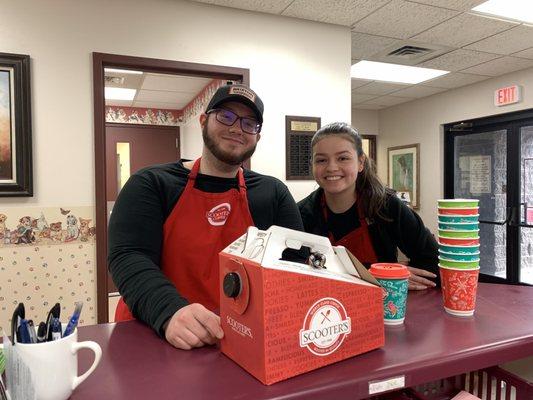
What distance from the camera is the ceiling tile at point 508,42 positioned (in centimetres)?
326

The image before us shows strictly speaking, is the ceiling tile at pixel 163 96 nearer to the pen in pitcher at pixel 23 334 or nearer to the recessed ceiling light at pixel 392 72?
the recessed ceiling light at pixel 392 72

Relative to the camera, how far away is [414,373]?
2.28ft

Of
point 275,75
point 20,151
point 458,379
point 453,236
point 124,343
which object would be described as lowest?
point 458,379

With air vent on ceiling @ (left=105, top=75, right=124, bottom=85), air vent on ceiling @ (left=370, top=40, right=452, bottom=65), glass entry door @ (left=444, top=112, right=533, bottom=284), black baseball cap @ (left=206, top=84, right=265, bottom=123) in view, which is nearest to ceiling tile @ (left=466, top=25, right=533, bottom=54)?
air vent on ceiling @ (left=370, top=40, right=452, bottom=65)

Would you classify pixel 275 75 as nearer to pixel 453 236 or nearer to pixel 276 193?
pixel 276 193

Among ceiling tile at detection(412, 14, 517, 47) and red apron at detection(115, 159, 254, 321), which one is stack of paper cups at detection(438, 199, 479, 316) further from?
ceiling tile at detection(412, 14, 517, 47)

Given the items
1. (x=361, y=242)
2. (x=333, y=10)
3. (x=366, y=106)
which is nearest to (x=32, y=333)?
(x=361, y=242)

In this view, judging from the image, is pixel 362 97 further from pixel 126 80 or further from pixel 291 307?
pixel 291 307

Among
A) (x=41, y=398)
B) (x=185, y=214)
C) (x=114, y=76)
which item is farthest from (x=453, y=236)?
(x=114, y=76)

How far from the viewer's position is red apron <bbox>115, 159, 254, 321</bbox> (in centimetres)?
117

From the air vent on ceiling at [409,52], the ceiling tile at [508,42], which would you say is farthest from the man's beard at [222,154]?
the ceiling tile at [508,42]

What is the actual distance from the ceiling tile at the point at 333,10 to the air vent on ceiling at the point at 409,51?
33.0 inches

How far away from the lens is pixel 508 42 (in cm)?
350

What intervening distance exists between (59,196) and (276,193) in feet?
5.47
